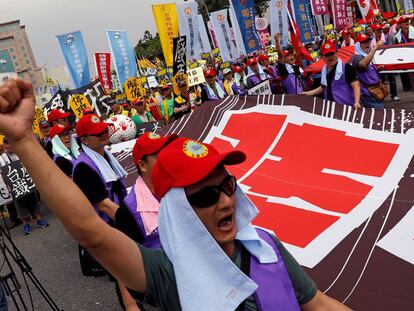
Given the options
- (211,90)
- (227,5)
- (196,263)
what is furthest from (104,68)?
(227,5)

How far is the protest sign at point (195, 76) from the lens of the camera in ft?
33.3

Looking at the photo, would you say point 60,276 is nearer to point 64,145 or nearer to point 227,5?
point 64,145


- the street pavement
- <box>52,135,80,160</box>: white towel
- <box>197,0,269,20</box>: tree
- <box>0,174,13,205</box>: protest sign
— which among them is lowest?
the street pavement

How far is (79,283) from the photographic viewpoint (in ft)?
16.2

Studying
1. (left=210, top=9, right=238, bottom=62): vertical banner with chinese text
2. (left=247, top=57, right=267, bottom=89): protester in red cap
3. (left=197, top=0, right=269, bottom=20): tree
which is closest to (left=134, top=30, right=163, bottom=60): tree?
(left=197, top=0, right=269, bottom=20): tree

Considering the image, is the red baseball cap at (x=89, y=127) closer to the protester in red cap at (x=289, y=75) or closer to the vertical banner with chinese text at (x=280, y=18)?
the protester in red cap at (x=289, y=75)

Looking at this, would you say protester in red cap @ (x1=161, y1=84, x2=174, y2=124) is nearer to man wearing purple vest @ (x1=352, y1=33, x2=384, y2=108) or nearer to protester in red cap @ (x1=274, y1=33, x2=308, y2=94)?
protester in red cap @ (x1=274, y1=33, x2=308, y2=94)

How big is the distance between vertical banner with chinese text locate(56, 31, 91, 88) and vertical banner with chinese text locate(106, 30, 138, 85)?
110cm

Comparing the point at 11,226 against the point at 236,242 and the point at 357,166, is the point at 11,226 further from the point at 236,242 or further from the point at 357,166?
the point at 236,242

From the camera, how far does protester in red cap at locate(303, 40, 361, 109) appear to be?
514 centimetres


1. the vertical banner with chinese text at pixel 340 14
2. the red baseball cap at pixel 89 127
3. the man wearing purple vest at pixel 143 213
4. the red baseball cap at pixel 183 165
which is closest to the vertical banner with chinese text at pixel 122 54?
the vertical banner with chinese text at pixel 340 14

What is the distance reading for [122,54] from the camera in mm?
14852

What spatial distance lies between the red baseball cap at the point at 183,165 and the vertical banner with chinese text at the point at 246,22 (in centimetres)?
1476

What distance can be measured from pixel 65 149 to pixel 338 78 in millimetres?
3447
